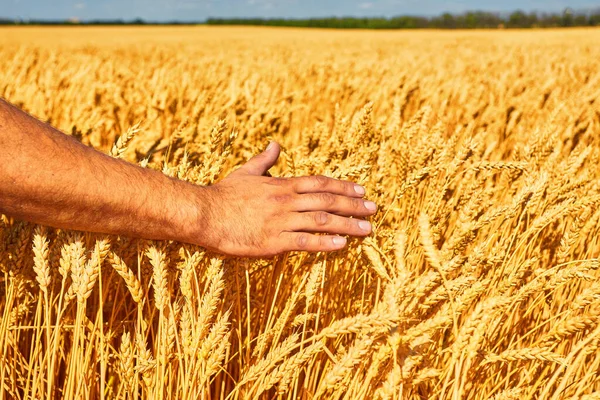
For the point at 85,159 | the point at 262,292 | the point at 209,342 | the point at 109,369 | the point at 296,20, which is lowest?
the point at 109,369

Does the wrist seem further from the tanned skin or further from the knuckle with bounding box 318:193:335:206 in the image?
the knuckle with bounding box 318:193:335:206

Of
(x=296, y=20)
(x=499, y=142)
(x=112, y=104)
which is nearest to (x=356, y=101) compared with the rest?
(x=499, y=142)

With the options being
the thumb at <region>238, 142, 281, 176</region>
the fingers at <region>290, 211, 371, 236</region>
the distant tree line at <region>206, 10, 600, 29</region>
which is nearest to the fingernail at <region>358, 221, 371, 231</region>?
the fingers at <region>290, 211, 371, 236</region>

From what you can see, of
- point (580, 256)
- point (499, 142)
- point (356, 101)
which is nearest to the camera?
point (580, 256)

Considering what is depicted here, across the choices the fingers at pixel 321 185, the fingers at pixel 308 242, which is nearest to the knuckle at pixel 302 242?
the fingers at pixel 308 242

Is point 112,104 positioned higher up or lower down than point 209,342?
higher up

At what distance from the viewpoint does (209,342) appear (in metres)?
0.88

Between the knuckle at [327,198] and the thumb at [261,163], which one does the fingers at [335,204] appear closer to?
the knuckle at [327,198]

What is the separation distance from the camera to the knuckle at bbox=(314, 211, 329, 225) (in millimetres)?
1144

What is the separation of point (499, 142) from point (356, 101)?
2.96 feet

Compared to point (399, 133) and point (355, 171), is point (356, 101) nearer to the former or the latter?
point (399, 133)

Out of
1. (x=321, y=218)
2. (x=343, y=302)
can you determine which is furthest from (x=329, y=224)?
(x=343, y=302)

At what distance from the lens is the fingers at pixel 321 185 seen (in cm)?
118

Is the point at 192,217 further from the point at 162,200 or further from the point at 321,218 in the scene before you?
the point at 321,218
